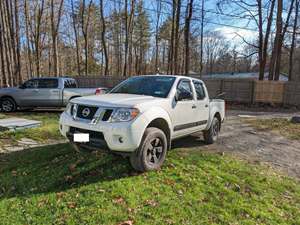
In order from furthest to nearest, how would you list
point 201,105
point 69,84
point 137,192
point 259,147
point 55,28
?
point 55,28
point 69,84
point 259,147
point 201,105
point 137,192

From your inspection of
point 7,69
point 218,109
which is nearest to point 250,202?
point 218,109

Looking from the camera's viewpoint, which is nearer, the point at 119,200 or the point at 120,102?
the point at 119,200

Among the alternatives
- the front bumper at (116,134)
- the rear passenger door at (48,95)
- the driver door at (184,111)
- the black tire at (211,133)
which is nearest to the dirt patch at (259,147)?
the black tire at (211,133)

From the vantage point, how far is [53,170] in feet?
14.0

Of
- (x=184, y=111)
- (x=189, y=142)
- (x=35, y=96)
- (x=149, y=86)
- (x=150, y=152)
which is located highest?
(x=149, y=86)

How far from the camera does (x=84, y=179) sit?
3945mm

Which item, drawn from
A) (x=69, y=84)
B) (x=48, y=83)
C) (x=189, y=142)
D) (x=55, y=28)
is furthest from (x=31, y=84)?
(x=55, y=28)

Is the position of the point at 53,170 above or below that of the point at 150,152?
below

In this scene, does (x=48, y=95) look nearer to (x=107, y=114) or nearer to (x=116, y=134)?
(x=107, y=114)

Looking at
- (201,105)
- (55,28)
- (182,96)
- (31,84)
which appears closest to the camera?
(182,96)

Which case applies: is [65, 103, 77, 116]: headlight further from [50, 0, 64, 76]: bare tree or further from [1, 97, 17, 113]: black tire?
[50, 0, 64, 76]: bare tree

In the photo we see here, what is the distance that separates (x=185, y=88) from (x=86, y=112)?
227 centimetres

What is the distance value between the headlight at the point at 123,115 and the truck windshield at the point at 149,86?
106 centimetres

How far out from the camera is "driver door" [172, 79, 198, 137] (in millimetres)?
4840
